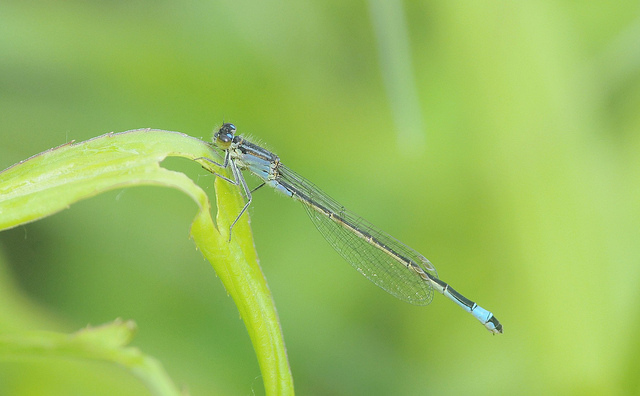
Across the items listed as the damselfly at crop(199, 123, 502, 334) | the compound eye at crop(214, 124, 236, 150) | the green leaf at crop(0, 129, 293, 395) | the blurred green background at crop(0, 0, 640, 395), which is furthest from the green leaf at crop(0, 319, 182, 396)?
the damselfly at crop(199, 123, 502, 334)

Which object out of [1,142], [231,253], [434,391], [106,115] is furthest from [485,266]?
[1,142]

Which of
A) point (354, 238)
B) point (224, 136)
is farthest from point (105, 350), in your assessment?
point (354, 238)

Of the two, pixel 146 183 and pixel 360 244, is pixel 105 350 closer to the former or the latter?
pixel 146 183

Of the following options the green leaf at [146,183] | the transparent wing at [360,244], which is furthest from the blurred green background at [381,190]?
the green leaf at [146,183]

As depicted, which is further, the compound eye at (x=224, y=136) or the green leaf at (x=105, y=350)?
the compound eye at (x=224, y=136)

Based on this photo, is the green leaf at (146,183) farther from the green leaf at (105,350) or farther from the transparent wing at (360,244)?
the transparent wing at (360,244)

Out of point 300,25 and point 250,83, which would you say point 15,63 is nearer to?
point 250,83
